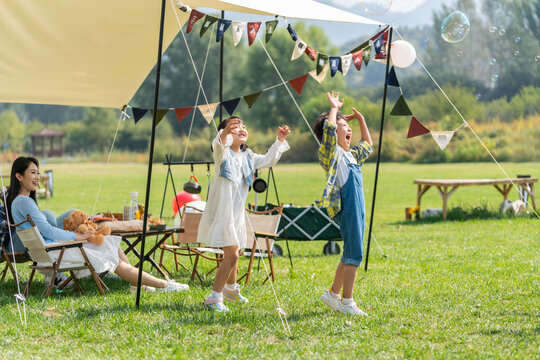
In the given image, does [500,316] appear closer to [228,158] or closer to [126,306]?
[228,158]

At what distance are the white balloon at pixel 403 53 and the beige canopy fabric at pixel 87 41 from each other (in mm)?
471

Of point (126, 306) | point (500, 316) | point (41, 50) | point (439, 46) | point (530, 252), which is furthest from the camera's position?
point (439, 46)

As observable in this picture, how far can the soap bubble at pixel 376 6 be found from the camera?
816 centimetres

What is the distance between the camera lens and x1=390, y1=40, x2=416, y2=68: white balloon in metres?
6.19

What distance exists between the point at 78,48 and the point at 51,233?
6.83 feet

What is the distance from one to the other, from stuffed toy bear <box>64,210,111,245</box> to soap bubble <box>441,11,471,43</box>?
4.88 meters

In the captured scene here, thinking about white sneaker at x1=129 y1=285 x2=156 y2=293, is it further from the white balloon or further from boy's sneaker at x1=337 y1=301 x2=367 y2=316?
the white balloon

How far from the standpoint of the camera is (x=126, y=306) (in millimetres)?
4883

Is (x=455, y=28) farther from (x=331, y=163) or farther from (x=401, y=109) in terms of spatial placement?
(x=331, y=163)

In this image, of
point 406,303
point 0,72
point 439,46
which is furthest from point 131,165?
point 406,303

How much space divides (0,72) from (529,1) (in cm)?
3938

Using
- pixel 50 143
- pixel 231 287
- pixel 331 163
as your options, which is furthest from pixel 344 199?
pixel 50 143

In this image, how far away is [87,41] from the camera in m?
6.38

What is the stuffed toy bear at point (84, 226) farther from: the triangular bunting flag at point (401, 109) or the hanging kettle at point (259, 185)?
the triangular bunting flag at point (401, 109)
